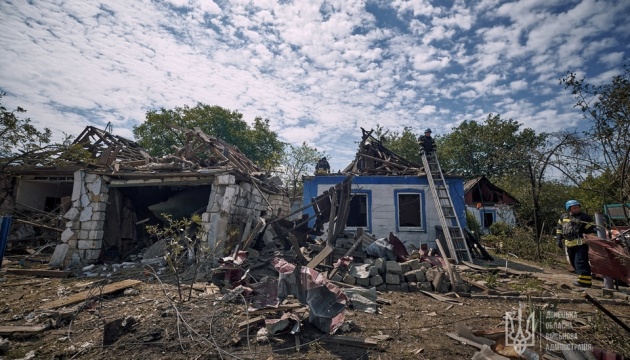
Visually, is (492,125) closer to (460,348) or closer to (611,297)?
(611,297)

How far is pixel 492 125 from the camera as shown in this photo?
29.1m

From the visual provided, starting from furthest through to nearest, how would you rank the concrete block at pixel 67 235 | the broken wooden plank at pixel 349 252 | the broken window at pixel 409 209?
the broken window at pixel 409 209
the concrete block at pixel 67 235
the broken wooden plank at pixel 349 252

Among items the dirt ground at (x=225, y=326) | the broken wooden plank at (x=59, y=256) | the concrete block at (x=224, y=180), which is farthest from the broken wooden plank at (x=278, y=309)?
the broken wooden plank at (x=59, y=256)

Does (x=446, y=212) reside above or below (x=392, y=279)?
above

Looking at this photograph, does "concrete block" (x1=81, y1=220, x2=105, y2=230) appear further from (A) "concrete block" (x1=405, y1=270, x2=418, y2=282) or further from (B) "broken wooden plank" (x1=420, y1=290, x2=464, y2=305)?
(B) "broken wooden plank" (x1=420, y1=290, x2=464, y2=305)

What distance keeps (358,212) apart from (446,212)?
3.65 meters

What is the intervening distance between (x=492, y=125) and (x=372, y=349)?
33.2 meters

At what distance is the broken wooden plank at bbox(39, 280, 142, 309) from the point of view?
4648 mm

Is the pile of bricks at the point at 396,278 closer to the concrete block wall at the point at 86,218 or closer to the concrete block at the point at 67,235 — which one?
the concrete block wall at the point at 86,218

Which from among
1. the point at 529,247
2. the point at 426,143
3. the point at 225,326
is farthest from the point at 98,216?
the point at 529,247

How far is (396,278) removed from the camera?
19.6ft

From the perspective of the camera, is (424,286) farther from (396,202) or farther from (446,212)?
(396,202)

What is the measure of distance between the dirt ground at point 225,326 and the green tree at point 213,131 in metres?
16.5

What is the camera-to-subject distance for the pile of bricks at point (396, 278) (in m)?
5.84
